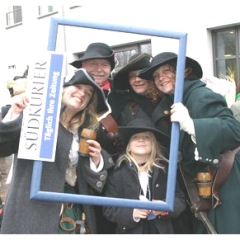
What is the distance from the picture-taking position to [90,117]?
2.21 metres

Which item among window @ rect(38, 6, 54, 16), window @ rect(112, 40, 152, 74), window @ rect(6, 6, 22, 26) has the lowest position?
window @ rect(112, 40, 152, 74)

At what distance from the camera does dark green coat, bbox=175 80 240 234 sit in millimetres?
2035

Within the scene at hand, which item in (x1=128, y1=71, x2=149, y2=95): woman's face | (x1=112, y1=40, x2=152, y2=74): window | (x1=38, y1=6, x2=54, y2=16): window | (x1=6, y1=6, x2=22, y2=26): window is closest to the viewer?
(x1=128, y1=71, x2=149, y2=95): woman's face

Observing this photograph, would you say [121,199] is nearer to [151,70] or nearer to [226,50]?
[151,70]

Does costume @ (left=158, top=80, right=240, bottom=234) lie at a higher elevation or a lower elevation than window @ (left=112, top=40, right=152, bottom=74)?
lower

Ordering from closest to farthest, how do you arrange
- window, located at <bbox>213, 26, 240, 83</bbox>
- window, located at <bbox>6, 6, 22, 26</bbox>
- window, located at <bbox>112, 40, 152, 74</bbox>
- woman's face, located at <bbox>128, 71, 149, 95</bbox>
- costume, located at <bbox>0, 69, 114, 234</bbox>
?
costume, located at <bbox>0, 69, 114, 234</bbox>
woman's face, located at <bbox>128, 71, 149, 95</bbox>
window, located at <bbox>112, 40, 152, 74</bbox>
window, located at <bbox>213, 26, 240, 83</bbox>
window, located at <bbox>6, 6, 22, 26</bbox>

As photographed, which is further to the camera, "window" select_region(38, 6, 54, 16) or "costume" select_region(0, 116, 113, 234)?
"window" select_region(38, 6, 54, 16)

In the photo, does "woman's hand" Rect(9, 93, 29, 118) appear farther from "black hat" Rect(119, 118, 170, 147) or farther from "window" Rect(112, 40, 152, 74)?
"window" Rect(112, 40, 152, 74)

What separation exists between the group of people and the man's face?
0.07 m

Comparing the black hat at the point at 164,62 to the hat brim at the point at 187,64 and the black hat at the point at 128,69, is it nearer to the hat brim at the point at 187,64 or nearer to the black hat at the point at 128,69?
the hat brim at the point at 187,64

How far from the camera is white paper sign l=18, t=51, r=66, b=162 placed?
192 cm

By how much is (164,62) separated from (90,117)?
1.61 feet

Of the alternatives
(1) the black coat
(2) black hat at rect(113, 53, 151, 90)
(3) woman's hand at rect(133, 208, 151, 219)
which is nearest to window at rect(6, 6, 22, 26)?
(2) black hat at rect(113, 53, 151, 90)

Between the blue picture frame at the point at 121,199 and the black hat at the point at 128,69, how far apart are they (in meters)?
0.41
